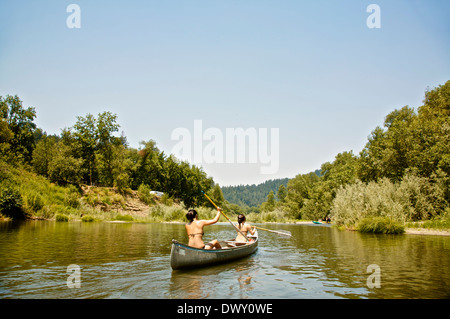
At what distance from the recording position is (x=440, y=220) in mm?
28234

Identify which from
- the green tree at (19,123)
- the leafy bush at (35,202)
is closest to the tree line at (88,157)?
the green tree at (19,123)

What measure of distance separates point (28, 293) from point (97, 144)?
5629 centimetres

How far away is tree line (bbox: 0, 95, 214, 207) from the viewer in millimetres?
50812

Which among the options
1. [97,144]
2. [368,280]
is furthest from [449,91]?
[97,144]

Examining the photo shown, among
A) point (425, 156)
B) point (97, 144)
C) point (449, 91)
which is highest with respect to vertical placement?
point (449, 91)

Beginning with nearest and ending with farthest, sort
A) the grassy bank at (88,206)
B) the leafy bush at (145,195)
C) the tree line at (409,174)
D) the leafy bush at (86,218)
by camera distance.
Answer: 1. the grassy bank at (88,206)
2. the tree line at (409,174)
3. the leafy bush at (86,218)
4. the leafy bush at (145,195)

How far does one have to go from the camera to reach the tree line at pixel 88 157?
50.8 meters

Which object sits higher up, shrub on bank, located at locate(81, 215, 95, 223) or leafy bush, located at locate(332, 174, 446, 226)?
leafy bush, located at locate(332, 174, 446, 226)

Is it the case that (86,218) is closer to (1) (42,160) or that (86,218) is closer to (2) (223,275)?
(1) (42,160)

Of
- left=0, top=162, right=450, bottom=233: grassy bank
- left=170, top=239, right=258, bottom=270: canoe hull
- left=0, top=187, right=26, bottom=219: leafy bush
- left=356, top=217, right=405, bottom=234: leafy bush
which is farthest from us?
left=0, top=187, right=26, bottom=219: leafy bush

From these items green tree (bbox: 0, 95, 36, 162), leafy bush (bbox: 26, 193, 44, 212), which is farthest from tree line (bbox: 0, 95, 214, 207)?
leafy bush (bbox: 26, 193, 44, 212)

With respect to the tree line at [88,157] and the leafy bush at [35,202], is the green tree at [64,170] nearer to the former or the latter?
the tree line at [88,157]

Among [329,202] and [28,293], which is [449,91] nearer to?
[329,202]

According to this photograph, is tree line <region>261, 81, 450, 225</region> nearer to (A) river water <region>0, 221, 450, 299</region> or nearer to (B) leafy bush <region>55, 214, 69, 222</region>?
(A) river water <region>0, 221, 450, 299</region>
